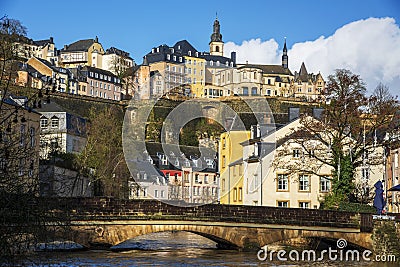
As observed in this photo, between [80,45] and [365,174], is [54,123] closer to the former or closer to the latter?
[365,174]

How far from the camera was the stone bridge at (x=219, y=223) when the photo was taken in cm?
3169

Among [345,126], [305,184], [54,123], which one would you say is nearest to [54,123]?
[54,123]

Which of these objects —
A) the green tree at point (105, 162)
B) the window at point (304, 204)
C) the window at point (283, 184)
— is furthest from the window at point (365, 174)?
the green tree at point (105, 162)

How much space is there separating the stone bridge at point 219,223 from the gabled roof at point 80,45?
124 metres

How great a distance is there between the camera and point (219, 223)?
109 feet

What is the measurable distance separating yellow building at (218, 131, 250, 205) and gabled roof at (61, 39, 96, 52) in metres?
97.2

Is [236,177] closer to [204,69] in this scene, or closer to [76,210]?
[76,210]

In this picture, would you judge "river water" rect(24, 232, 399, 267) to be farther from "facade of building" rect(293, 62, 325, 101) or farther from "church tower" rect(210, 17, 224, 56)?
"church tower" rect(210, 17, 224, 56)

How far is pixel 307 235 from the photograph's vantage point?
33.7m

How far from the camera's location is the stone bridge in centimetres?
3169

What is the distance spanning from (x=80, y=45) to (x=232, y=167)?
104 meters

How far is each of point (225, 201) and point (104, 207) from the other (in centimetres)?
2674

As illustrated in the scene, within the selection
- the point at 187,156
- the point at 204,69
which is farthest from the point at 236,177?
the point at 204,69

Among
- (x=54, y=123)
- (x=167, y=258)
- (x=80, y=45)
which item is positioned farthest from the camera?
(x=80, y=45)
